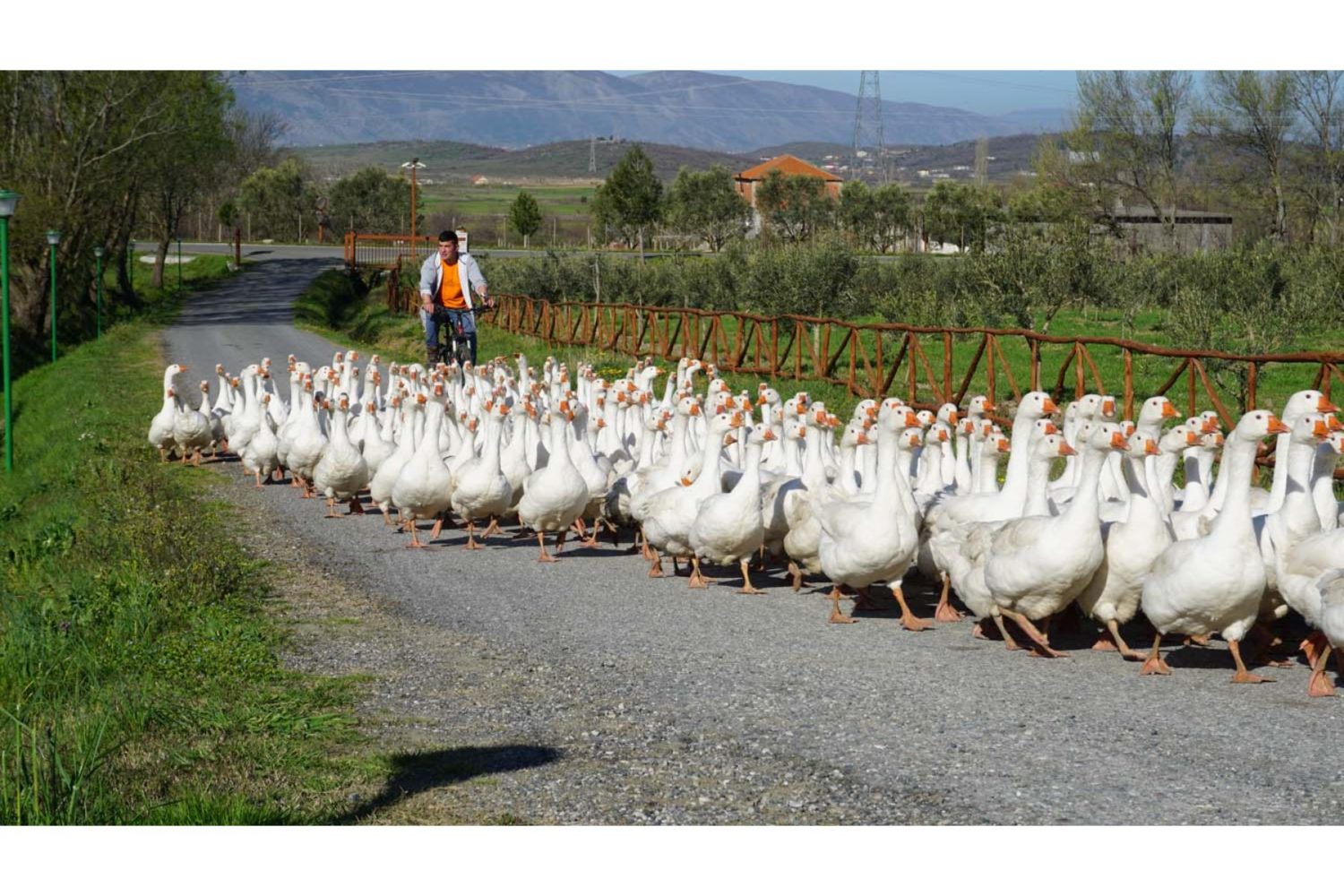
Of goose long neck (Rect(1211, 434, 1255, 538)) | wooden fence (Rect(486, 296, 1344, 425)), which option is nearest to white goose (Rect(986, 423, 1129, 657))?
goose long neck (Rect(1211, 434, 1255, 538))

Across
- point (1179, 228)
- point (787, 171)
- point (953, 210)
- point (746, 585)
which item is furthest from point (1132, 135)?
point (787, 171)

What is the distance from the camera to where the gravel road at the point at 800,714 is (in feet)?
20.7

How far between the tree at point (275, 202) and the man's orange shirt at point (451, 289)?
95.5 meters

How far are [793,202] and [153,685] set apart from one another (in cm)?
8357

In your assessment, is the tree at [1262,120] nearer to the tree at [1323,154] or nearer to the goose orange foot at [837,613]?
the tree at [1323,154]

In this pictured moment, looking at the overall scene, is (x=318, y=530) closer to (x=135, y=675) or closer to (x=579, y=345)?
(x=135, y=675)

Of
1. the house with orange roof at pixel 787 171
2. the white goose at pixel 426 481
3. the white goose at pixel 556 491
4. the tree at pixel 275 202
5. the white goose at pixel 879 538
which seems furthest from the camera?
the house with orange roof at pixel 787 171

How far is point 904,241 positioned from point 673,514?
3196 inches

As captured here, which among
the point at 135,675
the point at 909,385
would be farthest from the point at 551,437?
the point at 909,385

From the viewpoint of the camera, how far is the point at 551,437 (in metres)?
12.4

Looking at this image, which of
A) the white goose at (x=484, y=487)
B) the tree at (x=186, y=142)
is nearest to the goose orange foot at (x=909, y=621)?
the white goose at (x=484, y=487)

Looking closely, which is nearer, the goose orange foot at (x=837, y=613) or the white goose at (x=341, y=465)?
the goose orange foot at (x=837, y=613)

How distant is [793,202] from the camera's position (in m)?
89.6

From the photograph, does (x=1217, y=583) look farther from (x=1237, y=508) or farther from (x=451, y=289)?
(x=451, y=289)
